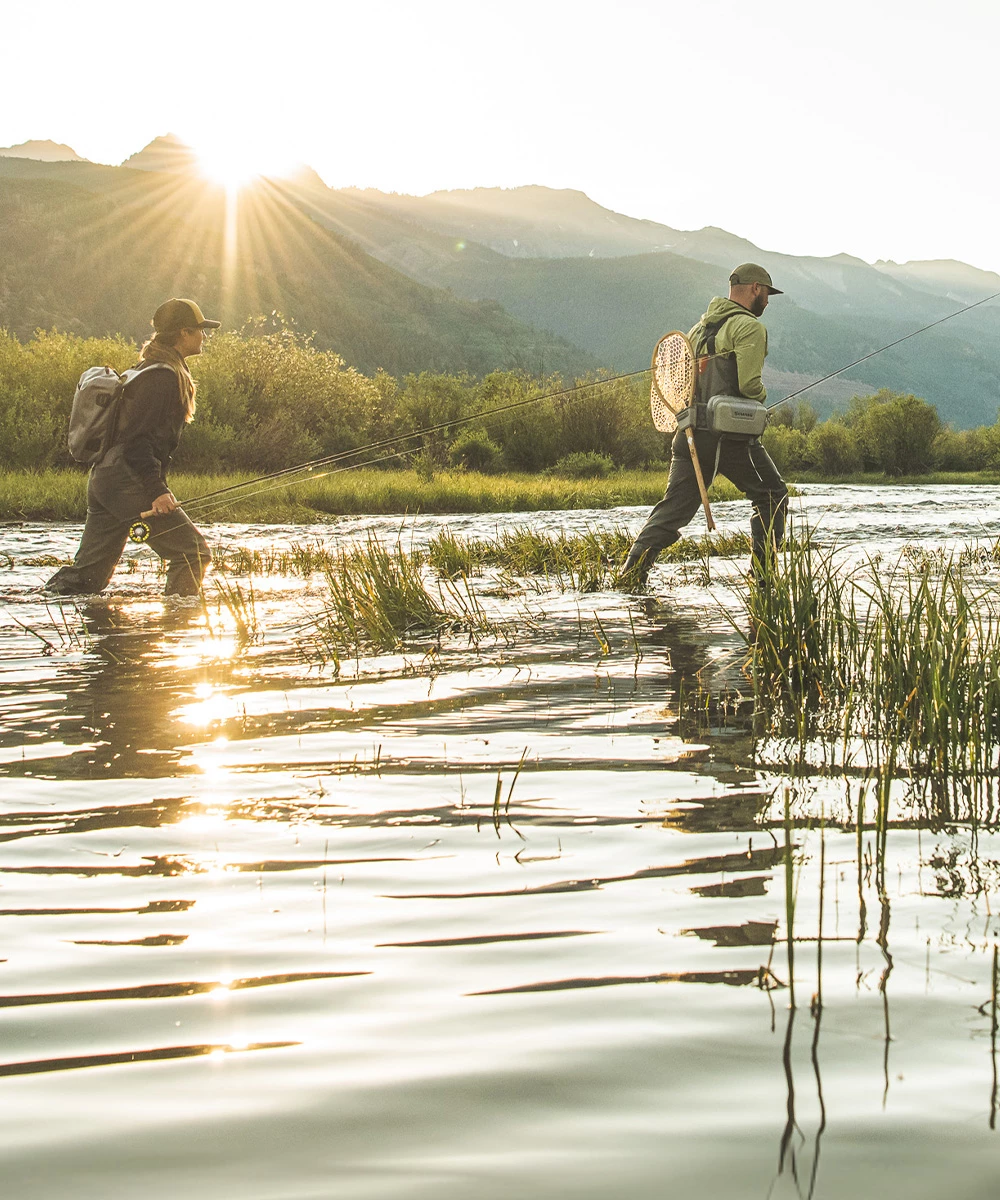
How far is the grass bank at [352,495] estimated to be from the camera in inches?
830

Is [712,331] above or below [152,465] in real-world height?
above

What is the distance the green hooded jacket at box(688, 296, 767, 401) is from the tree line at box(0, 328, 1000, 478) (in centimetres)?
1379

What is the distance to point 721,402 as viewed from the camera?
32.2 feet

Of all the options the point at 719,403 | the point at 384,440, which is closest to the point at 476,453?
the point at 384,440

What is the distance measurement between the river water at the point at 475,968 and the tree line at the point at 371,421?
1935cm

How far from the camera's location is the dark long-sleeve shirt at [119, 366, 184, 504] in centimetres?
959

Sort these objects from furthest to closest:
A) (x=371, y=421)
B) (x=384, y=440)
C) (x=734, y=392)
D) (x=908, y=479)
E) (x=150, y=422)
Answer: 1. (x=908, y=479)
2. (x=371, y=421)
3. (x=384, y=440)
4. (x=734, y=392)
5. (x=150, y=422)

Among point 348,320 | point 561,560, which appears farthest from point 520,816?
point 348,320

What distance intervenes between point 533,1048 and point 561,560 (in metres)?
10.8

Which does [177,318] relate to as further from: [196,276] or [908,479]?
[196,276]

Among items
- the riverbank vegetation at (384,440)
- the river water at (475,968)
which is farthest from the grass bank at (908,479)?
the river water at (475,968)

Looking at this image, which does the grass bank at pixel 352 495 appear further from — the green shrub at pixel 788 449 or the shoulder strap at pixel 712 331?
the green shrub at pixel 788 449

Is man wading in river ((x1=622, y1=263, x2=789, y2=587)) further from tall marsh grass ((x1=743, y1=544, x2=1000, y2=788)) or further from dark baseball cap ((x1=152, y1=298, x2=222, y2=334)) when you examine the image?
dark baseball cap ((x1=152, y1=298, x2=222, y2=334))

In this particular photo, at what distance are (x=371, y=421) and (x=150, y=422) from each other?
91.6 feet
